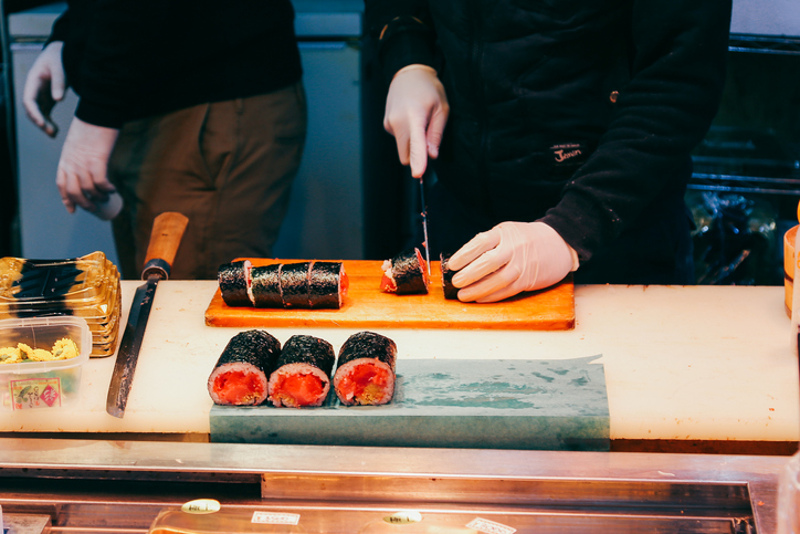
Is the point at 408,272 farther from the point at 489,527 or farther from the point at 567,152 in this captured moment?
the point at 489,527

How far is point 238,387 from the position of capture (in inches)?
54.7

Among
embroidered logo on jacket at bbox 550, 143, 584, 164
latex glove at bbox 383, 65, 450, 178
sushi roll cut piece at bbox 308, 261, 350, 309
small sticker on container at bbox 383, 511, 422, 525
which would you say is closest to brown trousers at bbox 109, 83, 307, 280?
latex glove at bbox 383, 65, 450, 178

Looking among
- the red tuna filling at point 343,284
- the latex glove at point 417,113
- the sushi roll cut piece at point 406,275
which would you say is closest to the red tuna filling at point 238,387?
the red tuna filling at point 343,284

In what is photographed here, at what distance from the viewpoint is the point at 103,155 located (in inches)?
100

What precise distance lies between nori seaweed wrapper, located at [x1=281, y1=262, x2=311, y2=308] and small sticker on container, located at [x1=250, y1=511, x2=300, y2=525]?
735mm

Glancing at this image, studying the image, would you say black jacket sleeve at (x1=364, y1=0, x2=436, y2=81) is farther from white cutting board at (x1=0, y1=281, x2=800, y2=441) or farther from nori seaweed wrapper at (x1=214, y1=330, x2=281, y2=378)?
nori seaweed wrapper at (x1=214, y1=330, x2=281, y2=378)

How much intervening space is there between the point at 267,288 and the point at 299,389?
0.52 m

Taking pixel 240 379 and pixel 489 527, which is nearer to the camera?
pixel 489 527

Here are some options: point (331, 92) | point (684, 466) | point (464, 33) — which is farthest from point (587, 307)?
point (331, 92)

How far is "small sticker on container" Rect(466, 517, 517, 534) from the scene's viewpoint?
1132 mm

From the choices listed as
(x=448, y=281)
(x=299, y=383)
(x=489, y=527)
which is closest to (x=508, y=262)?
(x=448, y=281)

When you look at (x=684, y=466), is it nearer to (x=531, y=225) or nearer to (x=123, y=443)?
(x=531, y=225)

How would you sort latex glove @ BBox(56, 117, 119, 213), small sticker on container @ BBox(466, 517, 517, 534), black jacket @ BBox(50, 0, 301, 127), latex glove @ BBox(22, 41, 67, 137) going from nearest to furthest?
small sticker on container @ BBox(466, 517, 517, 534)
black jacket @ BBox(50, 0, 301, 127)
latex glove @ BBox(56, 117, 119, 213)
latex glove @ BBox(22, 41, 67, 137)

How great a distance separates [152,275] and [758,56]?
8.93 feet
